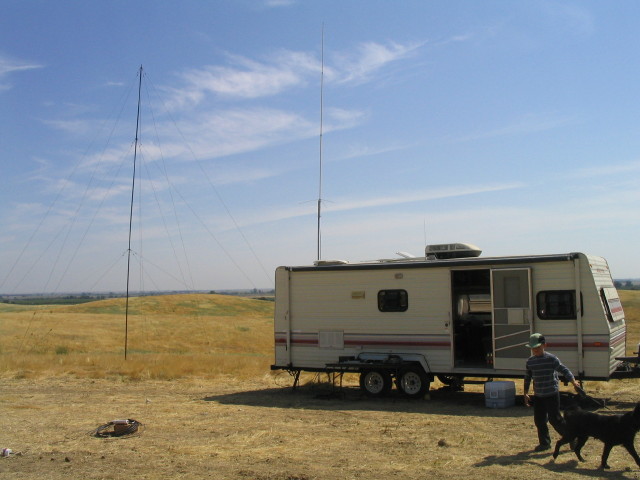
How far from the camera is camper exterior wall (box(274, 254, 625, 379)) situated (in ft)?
40.4

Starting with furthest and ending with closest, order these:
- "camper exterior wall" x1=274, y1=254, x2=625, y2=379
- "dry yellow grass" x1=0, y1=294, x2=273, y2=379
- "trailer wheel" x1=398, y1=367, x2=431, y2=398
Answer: "dry yellow grass" x1=0, y1=294, x2=273, y2=379, "trailer wheel" x1=398, y1=367, x2=431, y2=398, "camper exterior wall" x1=274, y1=254, x2=625, y2=379

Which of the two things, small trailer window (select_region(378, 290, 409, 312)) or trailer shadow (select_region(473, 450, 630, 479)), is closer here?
trailer shadow (select_region(473, 450, 630, 479))

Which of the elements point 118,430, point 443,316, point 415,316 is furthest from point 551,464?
point 118,430

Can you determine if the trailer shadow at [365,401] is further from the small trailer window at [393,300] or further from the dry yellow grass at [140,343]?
the dry yellow grass at [140,343]

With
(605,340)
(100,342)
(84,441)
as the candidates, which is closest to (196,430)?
(84,441)

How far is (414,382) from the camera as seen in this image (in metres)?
13.7

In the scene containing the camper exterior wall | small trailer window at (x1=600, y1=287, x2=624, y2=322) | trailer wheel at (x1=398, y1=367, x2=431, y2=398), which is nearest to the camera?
the camper exterior wall

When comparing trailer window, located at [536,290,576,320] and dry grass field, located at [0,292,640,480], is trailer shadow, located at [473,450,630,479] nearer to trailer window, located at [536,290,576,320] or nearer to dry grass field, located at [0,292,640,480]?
dry grass field, located at [0,292,640,480]

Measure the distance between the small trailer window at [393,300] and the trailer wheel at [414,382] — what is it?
1.32 meters

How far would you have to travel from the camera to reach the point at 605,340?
12.1m

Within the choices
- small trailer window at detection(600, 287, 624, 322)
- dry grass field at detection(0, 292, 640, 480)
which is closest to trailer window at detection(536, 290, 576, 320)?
small trailer window at detection(600, 287, 624, 322)

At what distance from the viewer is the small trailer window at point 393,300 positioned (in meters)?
14.0

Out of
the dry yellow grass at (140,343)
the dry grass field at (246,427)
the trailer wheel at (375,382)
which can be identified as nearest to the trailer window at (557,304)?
the dry grass field at (246,427)

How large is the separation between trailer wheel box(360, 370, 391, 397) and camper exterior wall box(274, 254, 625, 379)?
52 centimetres
